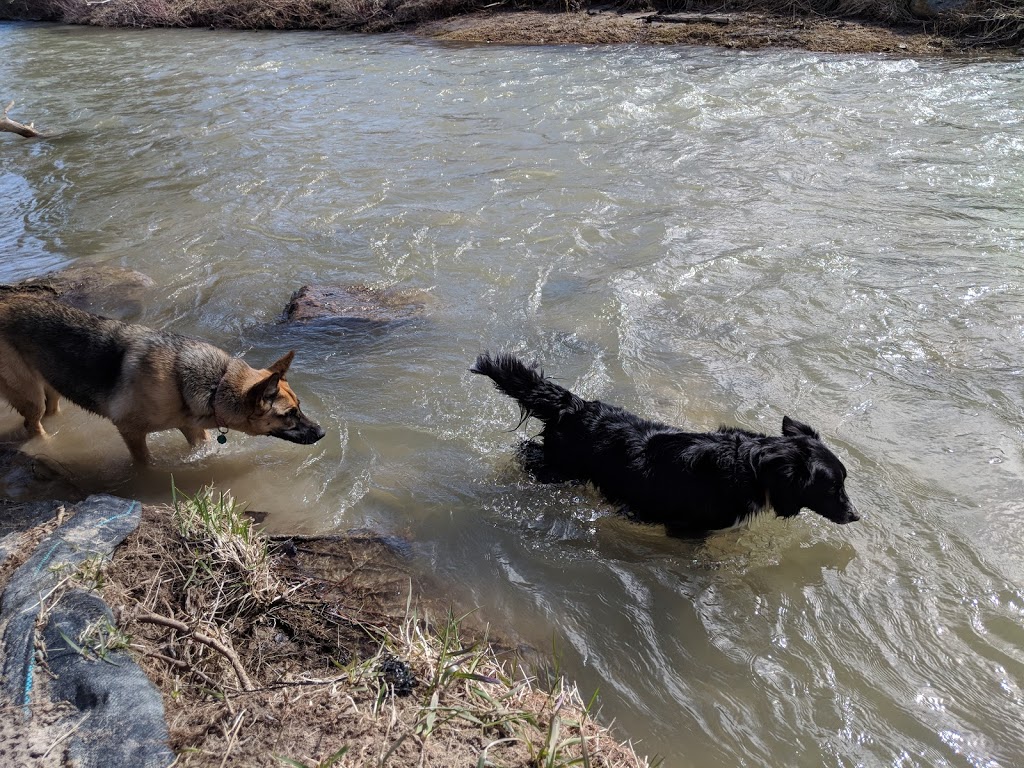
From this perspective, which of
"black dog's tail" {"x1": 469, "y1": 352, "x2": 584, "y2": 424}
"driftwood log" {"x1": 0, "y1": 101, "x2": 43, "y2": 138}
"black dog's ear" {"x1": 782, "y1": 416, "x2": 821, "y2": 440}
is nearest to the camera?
"black dog's ear" {"x1": 782, "y1": 416, "x2": 821, "y2": 440}

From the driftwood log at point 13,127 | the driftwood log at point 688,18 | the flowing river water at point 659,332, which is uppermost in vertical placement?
the driftwood log at point 688,18

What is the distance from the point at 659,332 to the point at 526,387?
2200 mm

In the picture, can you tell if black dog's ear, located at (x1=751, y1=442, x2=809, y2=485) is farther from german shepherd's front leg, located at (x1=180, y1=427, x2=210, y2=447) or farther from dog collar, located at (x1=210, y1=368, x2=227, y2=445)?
german shepherd's front leg, located at (x1=180, y1=427, x2=210, y2=447)

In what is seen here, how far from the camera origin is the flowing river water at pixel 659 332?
3566mm

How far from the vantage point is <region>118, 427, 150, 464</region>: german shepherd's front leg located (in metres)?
4.88

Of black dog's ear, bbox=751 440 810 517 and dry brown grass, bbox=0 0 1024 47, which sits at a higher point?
dry brown grass, bbox=0 0 1024 47

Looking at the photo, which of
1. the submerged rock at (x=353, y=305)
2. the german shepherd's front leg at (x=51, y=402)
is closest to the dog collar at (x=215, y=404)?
the german shepherd's front leg at (x=51, y=402)

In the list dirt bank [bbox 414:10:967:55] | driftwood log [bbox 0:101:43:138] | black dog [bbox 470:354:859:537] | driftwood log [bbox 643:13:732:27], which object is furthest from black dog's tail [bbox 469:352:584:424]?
driftwood log [bbox 643:13:732:27]

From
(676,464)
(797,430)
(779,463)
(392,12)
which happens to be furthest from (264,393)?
(392,12)

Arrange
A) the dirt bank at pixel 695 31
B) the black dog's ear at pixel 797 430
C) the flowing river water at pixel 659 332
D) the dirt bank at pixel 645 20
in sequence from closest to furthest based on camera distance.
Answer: the flowing river water at pixel 659 332, the black dog's ear at pixel 797 430, the dirt bank at pixel 645 20, the dirt bank at pixel 695 31

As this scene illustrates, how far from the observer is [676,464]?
4180 mm

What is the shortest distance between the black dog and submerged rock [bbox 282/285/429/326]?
96.2 inches

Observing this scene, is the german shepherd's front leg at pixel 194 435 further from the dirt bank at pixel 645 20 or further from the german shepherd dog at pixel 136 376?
the dirt bank at pixel 645 20

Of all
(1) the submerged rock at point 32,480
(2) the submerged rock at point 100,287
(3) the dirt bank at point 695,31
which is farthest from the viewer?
(3) the dirt bank at point 695,31
